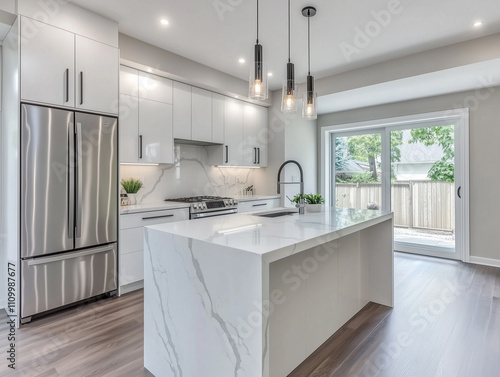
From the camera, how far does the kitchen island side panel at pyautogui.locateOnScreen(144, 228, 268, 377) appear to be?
1358mm

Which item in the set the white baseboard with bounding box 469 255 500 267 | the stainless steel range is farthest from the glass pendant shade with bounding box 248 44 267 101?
the white baseboard with bounding box 469 255 500 267

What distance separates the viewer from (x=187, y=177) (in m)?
4.43

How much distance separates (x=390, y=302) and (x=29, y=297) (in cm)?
327

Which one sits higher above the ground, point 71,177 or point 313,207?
point 71,177

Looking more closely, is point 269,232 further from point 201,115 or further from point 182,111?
point 201,115

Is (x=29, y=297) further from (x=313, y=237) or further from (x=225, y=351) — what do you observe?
(x=313, y=237)

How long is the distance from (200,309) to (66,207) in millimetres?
1835

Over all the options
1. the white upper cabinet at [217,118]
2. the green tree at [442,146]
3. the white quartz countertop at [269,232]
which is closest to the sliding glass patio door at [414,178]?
the green tree at [442,146]

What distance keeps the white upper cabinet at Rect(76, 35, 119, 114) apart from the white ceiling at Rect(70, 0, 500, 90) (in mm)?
340

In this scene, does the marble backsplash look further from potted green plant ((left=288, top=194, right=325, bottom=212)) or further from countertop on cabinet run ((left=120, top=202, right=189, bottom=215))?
potted green plant ((left=288, top=194, right=325, bottom=212))

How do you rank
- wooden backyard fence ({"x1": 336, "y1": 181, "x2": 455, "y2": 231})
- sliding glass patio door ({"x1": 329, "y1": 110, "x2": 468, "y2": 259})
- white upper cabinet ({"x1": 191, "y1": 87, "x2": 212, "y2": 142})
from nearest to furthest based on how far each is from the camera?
white upper cabinet ({"x1": 191, "y1": 87, "x2": 212, "y2": 142}), sliding glass patio door ({"x1": 329, "y1": 110, "x2": 468, "y2": 259}), wooden backyard fence ({"x1": 336, "y1": 181, "x2": 455, "y2": 231})

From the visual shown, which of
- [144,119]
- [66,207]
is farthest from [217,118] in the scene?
[66,207]

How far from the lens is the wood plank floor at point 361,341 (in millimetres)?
1924

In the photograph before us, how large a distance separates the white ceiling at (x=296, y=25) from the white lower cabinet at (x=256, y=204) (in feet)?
6.62
